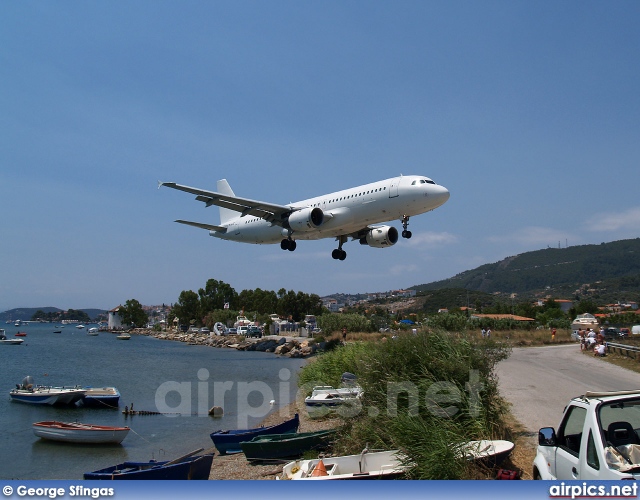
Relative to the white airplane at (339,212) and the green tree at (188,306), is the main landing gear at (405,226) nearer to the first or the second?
the white airplane at (339,212)

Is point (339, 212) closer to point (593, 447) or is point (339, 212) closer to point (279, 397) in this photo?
point (279, 397)

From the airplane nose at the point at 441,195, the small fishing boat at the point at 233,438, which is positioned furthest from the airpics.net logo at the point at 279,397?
the airplane nose at the point at 441,195

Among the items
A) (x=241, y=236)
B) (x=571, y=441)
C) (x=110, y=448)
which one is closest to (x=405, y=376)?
(x=571, y=441)

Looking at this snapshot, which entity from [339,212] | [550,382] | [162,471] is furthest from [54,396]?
[550,382]

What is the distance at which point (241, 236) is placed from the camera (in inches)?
1453

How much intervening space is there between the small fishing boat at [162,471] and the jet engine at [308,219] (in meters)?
16.0

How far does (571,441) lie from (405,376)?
7845mm

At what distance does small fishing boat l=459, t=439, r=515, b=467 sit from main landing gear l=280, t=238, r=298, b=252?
23336 millimetres

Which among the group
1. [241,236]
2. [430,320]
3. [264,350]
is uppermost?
[241,236]

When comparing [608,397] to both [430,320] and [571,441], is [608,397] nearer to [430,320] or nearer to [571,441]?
[571,441]

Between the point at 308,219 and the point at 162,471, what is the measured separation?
17442mm

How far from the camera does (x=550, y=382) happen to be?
2284 centimetres

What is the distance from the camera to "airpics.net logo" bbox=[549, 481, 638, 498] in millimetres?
5297

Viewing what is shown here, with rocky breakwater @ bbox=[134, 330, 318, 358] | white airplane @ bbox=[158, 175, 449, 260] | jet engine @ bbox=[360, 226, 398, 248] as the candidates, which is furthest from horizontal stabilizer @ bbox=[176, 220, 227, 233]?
rocky breakwater @ bbox=[134, 330, 318, 358]
